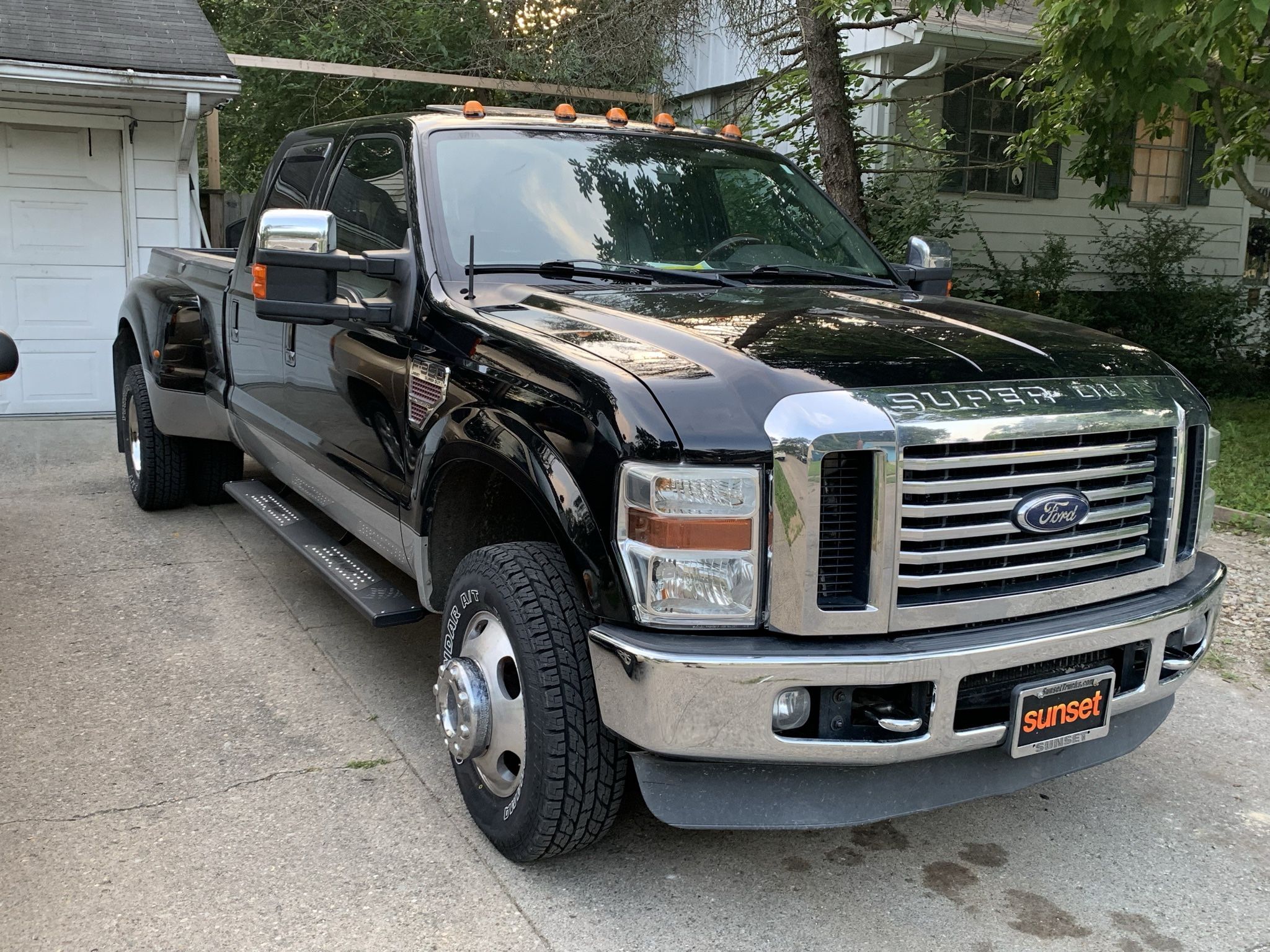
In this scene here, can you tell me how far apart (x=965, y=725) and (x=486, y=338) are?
1.56 meters

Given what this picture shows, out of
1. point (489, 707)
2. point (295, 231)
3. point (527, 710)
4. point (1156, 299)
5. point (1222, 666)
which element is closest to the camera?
point (527, 710)

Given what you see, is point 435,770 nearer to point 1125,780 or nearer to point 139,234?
point 1125,780

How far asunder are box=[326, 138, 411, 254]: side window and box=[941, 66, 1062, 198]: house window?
8912 millimetres

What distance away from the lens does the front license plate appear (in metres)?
2.63

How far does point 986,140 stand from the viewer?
12.6m

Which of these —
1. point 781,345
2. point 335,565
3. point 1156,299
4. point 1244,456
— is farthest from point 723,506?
point 1156,299

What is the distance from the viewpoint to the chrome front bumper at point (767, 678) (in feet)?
7.95

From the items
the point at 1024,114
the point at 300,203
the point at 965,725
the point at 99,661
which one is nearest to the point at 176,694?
the point at 99,661

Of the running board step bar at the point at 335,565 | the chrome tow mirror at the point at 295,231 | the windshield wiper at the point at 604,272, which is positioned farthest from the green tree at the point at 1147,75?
the running board step bar at the point at 335,565

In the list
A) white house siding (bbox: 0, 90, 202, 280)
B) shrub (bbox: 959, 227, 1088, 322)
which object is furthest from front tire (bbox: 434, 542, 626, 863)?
shrub (bbox: 959, 227, 1088, 322)

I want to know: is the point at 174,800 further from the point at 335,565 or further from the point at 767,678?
the point at 767,678

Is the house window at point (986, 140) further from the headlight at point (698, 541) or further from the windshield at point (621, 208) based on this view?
the headlight at point (698, 541)

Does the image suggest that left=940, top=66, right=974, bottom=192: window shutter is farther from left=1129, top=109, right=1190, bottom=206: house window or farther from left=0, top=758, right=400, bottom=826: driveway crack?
left=0, top=758, right=400, bottom=826: driveway crack

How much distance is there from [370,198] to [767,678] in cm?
255
